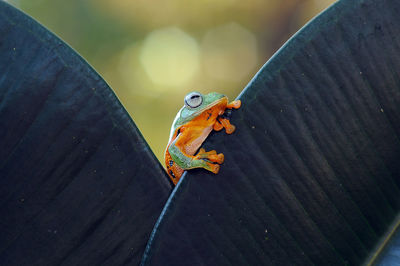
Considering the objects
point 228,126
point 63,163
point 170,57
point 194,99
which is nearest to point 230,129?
point 228,126

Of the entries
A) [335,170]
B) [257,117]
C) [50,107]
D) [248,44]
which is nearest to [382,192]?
[335,170]

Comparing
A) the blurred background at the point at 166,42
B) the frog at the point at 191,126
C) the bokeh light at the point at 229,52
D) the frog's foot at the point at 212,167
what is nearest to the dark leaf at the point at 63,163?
the frog's foot at the point at 212,167

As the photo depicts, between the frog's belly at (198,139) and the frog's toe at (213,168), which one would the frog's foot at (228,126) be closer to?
the frog's toe at (213,168)

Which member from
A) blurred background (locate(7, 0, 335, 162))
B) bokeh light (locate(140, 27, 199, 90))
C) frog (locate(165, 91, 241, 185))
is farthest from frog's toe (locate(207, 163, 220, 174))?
bokeh light (locate(140, 27, 199, 90))

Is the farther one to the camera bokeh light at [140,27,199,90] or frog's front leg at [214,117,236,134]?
bokeh light at [140,27,199,90]

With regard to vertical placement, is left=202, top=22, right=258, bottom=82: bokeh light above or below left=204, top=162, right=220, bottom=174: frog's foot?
Result: above

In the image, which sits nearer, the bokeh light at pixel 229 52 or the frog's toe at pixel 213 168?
the frog's toe at pixel 213 168

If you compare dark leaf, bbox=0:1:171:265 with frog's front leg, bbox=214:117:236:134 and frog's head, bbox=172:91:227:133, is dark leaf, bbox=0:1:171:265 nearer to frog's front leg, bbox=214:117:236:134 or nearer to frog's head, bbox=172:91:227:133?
frog's front leg, bbox=214:117:236:134
